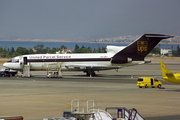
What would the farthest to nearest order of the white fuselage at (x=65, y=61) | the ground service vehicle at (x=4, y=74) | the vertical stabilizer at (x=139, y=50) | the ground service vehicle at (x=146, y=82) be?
the ground service vehicle at (x=4, y=74), the white fuselage at (x=65, y=61), the vertical stabilizer at (x=139, y=50), the ground service vehicle at (x=146, y=82)

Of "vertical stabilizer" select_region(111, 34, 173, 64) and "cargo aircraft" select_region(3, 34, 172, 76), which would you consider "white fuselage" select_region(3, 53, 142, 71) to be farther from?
"vertical stabilizer" select_region(111, 34, 173, 64)

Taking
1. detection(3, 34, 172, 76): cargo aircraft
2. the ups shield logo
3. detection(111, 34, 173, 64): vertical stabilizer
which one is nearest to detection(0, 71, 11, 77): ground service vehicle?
detection(3, 34, 172, 76): cargo aircraft

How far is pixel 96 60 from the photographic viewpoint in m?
60.0

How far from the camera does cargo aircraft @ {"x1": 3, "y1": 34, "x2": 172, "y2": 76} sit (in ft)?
196

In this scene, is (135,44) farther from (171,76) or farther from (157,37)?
(171,76)

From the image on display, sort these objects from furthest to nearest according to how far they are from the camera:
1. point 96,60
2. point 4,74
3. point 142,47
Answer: point 4,74 → point 96,60 → point 142,47

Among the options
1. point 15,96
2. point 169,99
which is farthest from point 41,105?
point 169,99

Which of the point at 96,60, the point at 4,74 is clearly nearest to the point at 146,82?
the point at 96,60

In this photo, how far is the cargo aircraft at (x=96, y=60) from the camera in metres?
59.7

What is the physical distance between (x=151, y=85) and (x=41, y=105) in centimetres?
1900

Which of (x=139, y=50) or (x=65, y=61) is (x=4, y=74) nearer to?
(x=65, y=61)

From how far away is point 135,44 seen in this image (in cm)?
6006

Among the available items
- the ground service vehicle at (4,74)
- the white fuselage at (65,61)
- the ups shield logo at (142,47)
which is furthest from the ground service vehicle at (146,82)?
the ground service vehicle at (4,74)

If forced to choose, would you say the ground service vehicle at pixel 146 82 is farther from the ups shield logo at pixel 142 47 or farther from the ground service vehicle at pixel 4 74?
the ground service vehicle at pixel 4 74
